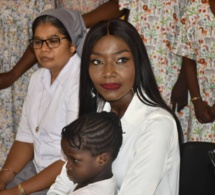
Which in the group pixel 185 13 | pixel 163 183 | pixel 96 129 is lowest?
pixel 163 183

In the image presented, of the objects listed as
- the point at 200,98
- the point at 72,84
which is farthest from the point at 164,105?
the point at 200,98

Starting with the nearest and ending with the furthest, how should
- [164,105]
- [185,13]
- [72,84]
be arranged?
[164,105] → [72,84] → [185,13]

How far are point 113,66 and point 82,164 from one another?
369 mm

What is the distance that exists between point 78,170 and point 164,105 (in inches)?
15.5

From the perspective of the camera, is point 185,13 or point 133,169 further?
point 185,13

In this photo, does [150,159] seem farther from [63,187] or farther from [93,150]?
[63,187]

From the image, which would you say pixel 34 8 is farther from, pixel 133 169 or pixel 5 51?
pixel 133 169

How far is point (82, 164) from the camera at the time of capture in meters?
1.72

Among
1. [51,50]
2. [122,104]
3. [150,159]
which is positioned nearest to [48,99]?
[51,50]

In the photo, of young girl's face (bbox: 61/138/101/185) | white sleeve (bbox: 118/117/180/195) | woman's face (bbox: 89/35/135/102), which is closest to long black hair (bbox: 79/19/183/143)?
woman's face (bbox: 89/35/135/102)

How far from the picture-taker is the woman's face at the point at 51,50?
249cm

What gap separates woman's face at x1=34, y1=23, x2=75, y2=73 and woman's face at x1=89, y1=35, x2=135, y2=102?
67cm

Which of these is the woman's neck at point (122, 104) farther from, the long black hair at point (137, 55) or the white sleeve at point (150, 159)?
the white sleeve at point (150, 159)

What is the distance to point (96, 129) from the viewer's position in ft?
5.60
